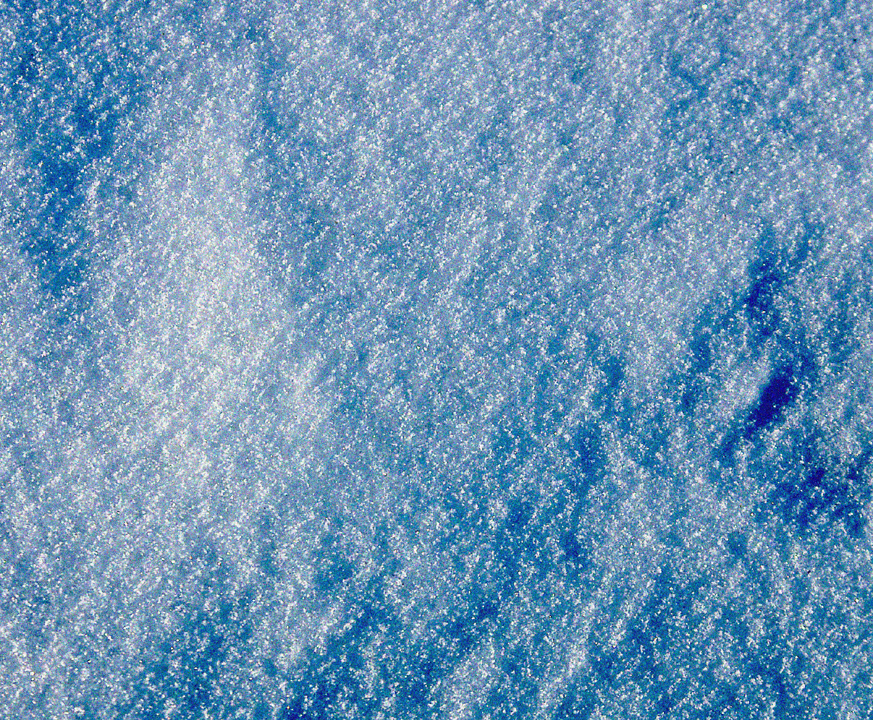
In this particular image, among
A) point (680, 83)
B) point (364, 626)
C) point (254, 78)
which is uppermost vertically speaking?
point (680, 83)

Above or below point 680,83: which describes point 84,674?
below

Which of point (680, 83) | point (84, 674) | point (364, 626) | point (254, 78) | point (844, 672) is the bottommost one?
point (84, 674)

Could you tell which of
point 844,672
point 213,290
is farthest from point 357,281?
point 844,672

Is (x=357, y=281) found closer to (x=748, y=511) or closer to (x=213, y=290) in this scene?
(x=213, y=290)

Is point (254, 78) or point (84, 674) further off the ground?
point (254, 78)

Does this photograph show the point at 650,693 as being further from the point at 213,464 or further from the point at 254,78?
the point at 254,78

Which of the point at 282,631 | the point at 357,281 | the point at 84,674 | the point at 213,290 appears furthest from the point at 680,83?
the point at 84,674
